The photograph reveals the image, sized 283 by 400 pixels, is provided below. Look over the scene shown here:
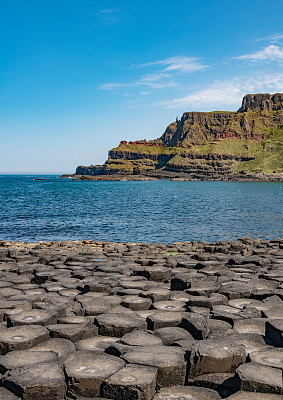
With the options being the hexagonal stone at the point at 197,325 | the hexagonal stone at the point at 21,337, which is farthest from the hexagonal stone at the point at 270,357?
the hexagonal stone at the point at 21,337

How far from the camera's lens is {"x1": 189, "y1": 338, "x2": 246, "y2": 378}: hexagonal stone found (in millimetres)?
4930

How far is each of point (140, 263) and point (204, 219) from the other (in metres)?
25.8

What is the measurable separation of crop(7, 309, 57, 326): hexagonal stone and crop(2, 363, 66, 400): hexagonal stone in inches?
73.2

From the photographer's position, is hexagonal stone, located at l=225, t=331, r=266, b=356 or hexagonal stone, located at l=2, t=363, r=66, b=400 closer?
hexagonal stone, located at l=2, t=363, r=66, b=400

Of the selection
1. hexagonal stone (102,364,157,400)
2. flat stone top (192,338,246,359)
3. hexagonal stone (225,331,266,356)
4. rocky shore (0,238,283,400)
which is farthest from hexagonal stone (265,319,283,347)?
hexagonal stone (102,364,157,400)

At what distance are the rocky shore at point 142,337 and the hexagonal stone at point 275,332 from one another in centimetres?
2

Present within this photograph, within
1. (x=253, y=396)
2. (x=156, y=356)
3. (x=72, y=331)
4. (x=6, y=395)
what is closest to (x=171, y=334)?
(x=156, y=356)

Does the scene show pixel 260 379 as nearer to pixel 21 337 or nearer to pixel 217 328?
pixel 217 328

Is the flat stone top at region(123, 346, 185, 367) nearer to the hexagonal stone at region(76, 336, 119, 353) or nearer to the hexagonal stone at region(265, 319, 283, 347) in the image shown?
the hexagonal stone at region(76, 336, 119, 353)

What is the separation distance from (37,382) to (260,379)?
8.63ft

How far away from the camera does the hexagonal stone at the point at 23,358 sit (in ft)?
16.7

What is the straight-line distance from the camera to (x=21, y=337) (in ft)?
19.7

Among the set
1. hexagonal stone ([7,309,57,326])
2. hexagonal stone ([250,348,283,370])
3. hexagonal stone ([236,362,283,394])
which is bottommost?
hexagonal stone ([250,348,283,370])

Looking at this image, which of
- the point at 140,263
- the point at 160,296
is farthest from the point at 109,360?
the point at 140,263
